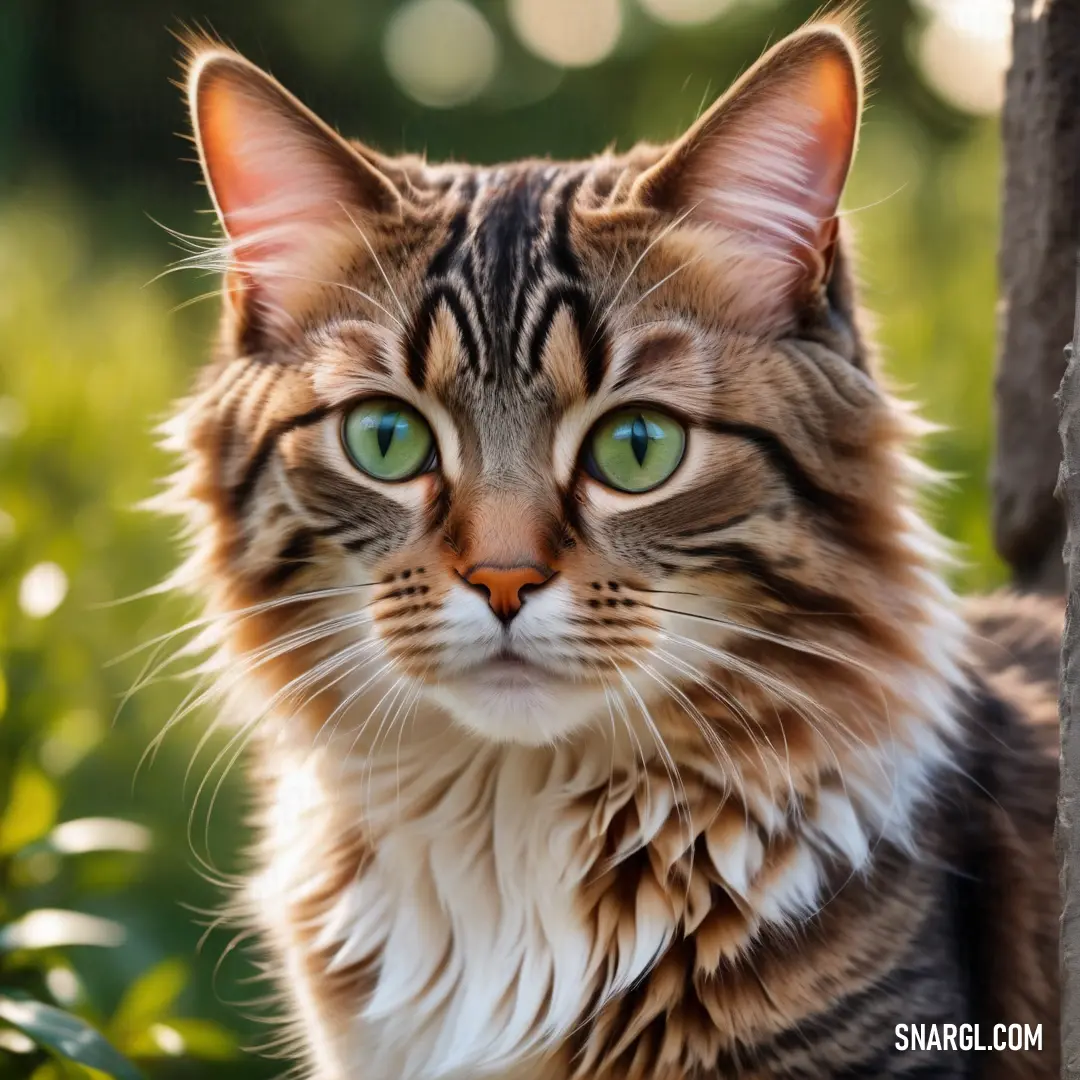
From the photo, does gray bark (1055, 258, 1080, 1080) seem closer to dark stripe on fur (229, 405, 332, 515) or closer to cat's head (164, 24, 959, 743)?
cat's head (164, 24, 959, 743)

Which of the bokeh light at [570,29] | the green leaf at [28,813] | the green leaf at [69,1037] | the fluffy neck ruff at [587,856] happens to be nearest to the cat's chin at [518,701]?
the fluffy neck ruff at [587,856]

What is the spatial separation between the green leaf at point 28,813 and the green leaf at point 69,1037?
349 mm

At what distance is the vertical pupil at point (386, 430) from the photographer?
5.99ft

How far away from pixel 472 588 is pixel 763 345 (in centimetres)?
54

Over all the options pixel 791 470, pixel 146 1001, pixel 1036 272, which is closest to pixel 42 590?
pixel 146 1001

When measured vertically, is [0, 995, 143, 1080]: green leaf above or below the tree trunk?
below

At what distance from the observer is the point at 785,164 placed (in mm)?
1823

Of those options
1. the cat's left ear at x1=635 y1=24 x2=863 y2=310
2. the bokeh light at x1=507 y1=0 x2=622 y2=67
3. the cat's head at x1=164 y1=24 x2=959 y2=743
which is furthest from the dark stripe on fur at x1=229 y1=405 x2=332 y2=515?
the bokeh light at x1=507 y1=0 x2=622 y2=67

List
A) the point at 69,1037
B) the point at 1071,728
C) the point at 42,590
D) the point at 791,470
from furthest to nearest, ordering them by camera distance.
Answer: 1. the point at 42,590
2. the point at 69,1037
3. the point at 791,470
4. the point at 1071,728

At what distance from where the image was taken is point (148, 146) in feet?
16.5

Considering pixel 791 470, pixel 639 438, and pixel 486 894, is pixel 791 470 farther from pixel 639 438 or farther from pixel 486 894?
pixel 486 894

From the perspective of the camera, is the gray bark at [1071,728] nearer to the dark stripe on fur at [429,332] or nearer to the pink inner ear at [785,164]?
the pink inner ear at [785,164]

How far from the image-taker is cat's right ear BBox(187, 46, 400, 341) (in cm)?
191

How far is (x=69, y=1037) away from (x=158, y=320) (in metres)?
3.32
